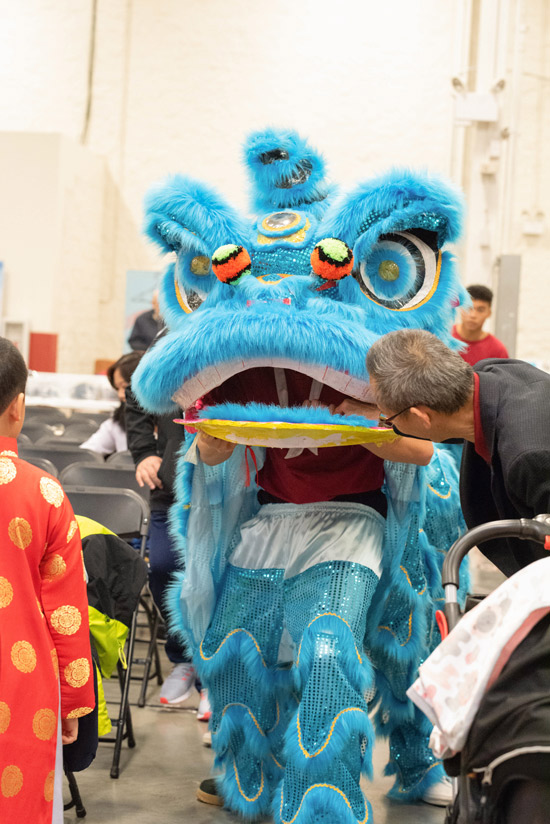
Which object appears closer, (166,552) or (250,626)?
(250,626)

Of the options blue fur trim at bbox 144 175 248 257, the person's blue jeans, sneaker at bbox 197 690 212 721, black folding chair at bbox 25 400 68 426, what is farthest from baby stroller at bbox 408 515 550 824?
black folding chair at bbox 25 400 68 426

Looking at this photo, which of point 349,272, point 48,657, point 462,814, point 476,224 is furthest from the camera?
point 476,224

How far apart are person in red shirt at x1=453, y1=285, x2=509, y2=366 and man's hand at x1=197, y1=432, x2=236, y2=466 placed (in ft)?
13.0

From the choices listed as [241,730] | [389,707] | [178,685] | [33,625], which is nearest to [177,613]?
[241,730]

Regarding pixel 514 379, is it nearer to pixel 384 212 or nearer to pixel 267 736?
pixel 384 212

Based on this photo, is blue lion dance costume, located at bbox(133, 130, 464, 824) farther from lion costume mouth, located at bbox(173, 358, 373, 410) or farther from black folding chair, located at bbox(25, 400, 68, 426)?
black folding chair, located at bbox(25, 400, 68, 426)

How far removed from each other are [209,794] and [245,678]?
0.67 m

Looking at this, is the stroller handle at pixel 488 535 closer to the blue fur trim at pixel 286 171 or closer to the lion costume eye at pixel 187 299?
the lion costume eye at pixel 187 299

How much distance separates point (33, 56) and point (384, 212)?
38.7ft

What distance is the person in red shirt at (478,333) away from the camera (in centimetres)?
671

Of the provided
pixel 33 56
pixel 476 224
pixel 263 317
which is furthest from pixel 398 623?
pixel 33 56

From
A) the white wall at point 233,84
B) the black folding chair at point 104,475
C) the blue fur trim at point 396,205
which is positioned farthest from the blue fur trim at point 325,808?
the white wall at point 233,84

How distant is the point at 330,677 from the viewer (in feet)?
8.86

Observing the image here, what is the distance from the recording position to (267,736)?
3.09 metres
